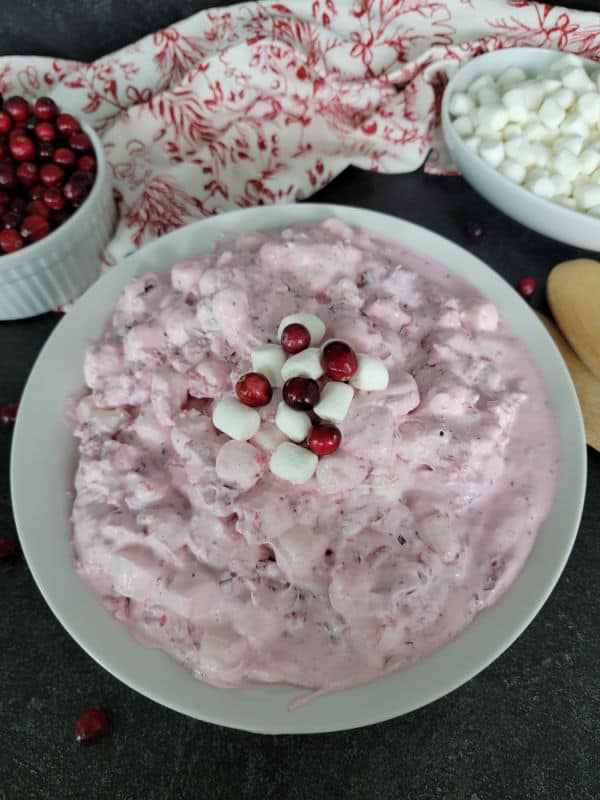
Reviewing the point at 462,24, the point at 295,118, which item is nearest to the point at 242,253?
the point at 295,118

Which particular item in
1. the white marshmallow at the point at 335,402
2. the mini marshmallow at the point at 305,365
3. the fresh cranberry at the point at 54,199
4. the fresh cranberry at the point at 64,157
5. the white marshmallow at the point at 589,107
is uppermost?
the white marshmallow at the point at 589,107

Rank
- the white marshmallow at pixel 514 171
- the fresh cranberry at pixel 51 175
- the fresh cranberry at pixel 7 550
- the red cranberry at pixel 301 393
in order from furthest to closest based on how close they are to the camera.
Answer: the white marshmallow at pixel 514 171 < the fresh cranberry at pixel 51 175 < the fresh cranberry at pixel 7 550 < the red cranberry at pixel 301 393

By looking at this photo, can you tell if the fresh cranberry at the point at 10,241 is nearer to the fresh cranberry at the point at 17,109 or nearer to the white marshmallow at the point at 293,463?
the fresh cranberry at the point at 17,109

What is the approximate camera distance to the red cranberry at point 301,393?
1.16 m

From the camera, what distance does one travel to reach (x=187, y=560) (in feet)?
3.78

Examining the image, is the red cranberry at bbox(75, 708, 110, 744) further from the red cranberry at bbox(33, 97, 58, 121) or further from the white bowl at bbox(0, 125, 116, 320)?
the red cranberry at bbox(33, 97, 58, 121)

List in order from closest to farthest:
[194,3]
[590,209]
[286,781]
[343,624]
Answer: [343,624]
[286,781]
[590,209]
[194,3]

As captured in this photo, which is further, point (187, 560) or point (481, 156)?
point (481, 156)

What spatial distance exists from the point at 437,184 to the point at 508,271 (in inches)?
14.0

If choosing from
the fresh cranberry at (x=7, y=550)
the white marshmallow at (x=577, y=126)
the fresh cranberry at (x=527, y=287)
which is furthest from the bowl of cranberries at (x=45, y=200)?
the white marshmallow at (x=577, y=126)

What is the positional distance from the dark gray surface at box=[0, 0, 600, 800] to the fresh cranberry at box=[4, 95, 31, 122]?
111cm

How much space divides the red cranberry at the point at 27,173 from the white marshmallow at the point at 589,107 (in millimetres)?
1371

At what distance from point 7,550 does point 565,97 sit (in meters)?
1.75

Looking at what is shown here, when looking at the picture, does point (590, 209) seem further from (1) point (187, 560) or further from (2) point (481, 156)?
(1) point (187, 560)
